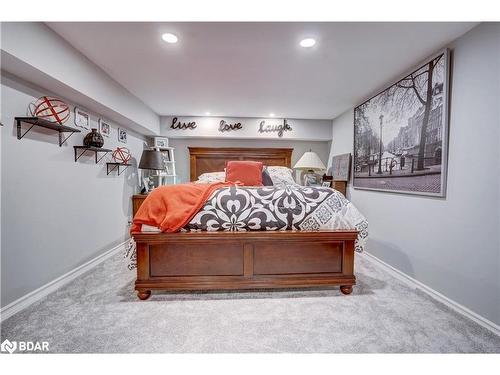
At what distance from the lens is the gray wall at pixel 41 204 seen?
1523 mm

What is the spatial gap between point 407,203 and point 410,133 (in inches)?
27.5

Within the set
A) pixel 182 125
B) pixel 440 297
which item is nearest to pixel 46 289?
pixel 182 125

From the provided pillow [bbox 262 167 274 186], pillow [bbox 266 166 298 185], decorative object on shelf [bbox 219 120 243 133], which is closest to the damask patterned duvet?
pillow [bbox 262 167 274 186]

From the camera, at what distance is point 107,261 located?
2.52 metres

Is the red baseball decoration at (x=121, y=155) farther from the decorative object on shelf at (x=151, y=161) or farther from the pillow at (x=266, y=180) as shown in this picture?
the pillow at (x=266, y=180)

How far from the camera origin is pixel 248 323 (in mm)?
1449

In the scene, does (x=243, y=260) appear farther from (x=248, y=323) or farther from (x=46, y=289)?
(x=46, y=289)

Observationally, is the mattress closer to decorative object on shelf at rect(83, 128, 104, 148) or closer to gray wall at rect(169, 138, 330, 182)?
decorative object on shelf at rect(83, 128, 104, 148)

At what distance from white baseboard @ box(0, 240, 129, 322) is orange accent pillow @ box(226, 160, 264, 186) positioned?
1.86m

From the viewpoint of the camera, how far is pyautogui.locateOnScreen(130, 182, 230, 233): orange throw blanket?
1690mm

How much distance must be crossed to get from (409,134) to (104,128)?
11.4ft
